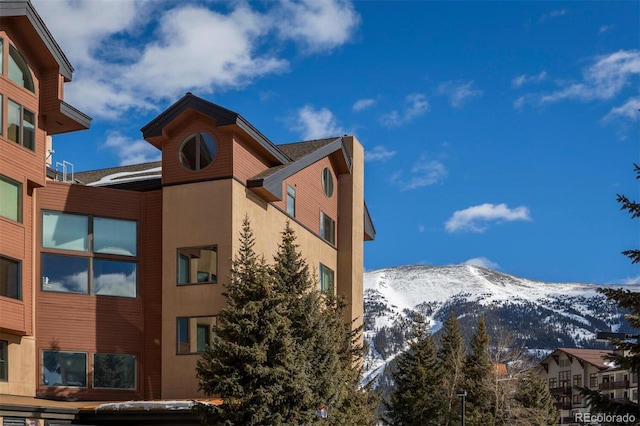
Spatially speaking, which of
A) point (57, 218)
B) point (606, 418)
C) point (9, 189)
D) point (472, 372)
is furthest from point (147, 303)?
point (472, 372)

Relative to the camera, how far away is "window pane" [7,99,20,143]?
30641 millimetres

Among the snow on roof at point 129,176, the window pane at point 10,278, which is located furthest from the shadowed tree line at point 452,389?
the window pane at point 10,278

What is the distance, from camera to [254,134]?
34625 mm

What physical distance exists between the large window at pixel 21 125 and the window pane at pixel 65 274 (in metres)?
4.09

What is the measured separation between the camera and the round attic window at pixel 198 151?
3409 cm

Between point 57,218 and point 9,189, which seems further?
point 57,218

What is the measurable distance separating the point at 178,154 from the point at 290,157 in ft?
19.5

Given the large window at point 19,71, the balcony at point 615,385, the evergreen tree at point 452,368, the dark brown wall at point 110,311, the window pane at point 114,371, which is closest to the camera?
the large window at point 19,71

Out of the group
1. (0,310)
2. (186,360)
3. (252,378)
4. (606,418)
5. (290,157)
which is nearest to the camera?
(606,418)

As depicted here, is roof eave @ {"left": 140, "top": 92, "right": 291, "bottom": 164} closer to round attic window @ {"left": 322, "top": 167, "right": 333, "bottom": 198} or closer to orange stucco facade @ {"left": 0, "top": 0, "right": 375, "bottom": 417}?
orange stucco facade @ {"left": 0, "top": 0, "right": 375, "bottom": 417}

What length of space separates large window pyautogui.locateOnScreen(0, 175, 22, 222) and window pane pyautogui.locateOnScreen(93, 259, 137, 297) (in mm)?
3796

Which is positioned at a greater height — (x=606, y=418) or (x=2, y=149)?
(x=2, y=149)

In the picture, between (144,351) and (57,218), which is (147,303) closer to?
(144,351)

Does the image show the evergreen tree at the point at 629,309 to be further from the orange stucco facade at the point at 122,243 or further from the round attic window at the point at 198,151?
the round attic window at the point at 198,151
